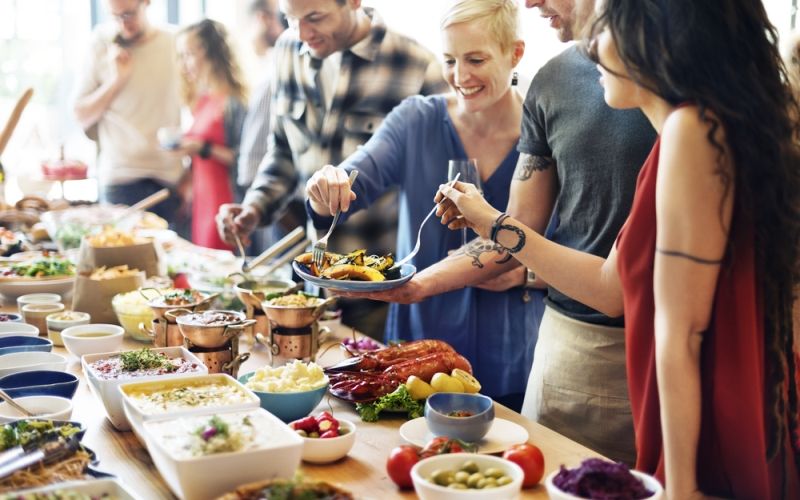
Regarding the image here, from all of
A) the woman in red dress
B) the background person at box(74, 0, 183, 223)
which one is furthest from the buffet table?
the background person at box(74, 0, 183, 223)

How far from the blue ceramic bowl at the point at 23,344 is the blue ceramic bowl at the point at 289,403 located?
2.61 feet

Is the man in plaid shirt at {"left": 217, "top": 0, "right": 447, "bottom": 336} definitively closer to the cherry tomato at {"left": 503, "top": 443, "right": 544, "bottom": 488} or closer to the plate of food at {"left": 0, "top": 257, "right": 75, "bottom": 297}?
the plate of food at {"left": 0, "top": 257, "right": 75, "bottom": 297}

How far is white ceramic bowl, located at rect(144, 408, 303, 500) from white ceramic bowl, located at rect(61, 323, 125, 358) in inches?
40.0

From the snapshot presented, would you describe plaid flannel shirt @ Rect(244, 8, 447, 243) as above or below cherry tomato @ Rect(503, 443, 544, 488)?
above

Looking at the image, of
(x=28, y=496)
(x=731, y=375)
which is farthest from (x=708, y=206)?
(x=28, y=496)

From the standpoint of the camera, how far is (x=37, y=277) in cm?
349

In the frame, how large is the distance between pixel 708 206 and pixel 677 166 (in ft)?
0.30

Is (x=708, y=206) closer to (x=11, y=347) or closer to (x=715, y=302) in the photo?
(x=715, y=302)

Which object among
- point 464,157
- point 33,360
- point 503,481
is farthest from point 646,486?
point 464,157

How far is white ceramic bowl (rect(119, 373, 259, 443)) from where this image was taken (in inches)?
71.9

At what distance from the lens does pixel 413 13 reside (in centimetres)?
664

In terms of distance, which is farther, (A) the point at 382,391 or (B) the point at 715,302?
(A) the point at 382,391

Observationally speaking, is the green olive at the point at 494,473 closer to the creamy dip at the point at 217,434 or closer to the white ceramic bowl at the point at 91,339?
the creamy dip at the point at 217,434

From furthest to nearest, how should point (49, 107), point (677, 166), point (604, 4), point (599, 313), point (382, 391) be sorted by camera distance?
point (49, 107) → point (599, 313) → point (382, 391) → point (604, 4) → point (677, 166)
